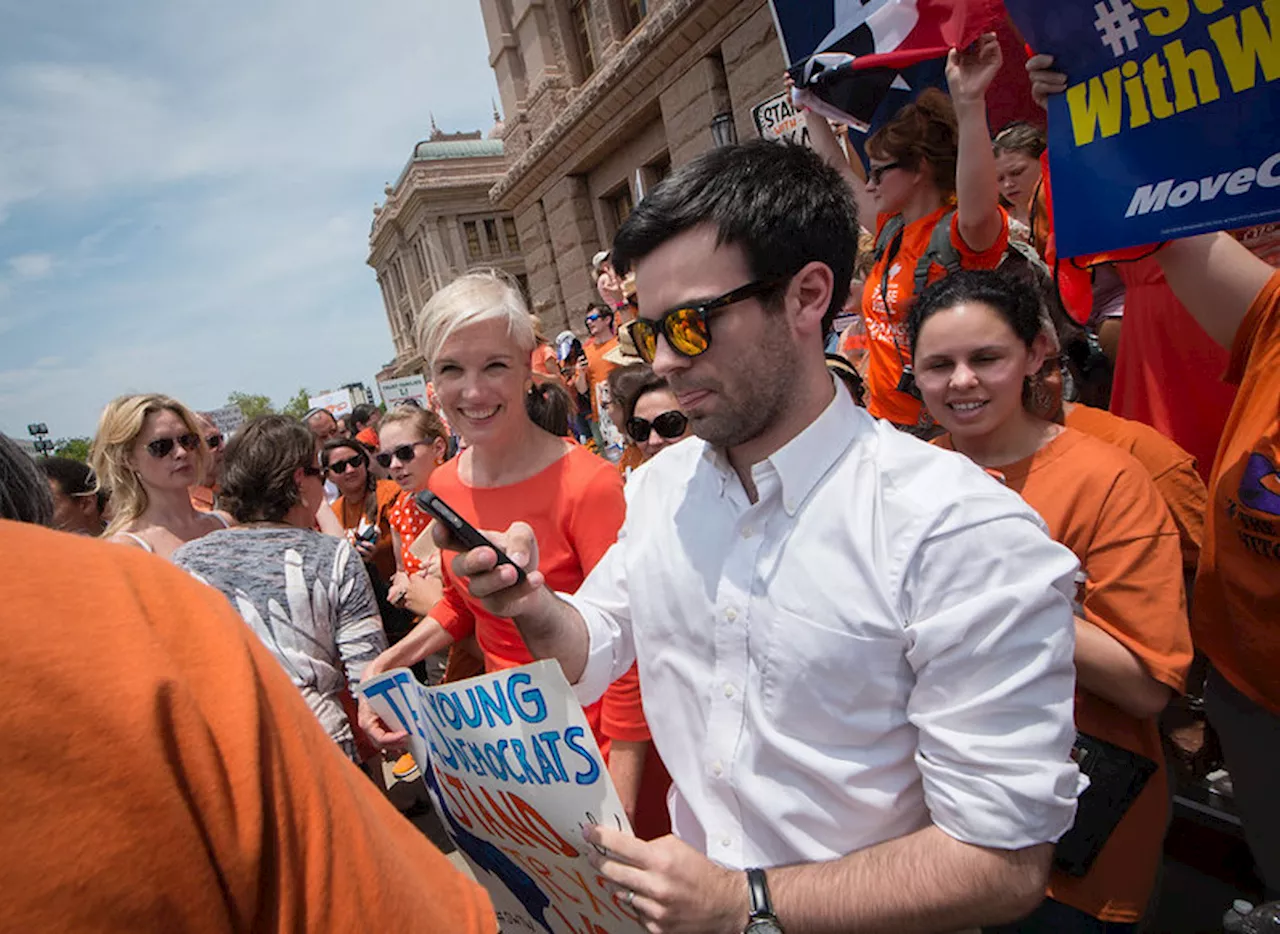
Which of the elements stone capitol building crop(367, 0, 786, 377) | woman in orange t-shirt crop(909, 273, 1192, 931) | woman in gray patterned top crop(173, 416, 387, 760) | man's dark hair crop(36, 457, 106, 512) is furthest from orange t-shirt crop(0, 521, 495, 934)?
stone capitol building crop(367, 0, 786, 377)

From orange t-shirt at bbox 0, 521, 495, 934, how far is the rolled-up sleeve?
804 millimetres

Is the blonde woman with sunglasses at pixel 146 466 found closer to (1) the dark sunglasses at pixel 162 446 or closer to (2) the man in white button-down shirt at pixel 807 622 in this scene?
(1) the dark sunglasses at pixel 162 446

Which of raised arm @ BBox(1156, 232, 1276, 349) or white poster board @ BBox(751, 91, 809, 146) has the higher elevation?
white poster board @ BBox(751, 91, 809, 146)

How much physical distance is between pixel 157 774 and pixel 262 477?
2313 millimetres

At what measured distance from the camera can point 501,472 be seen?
7.32 ft

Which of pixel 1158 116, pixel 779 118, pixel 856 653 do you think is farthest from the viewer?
pixel 779 118

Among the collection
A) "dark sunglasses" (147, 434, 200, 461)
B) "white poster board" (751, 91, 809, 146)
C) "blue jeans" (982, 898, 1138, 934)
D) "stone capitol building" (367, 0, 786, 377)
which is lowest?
"blue jeans" (982, 898, 1138, 934)

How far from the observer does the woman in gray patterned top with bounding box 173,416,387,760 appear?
2.35 meters

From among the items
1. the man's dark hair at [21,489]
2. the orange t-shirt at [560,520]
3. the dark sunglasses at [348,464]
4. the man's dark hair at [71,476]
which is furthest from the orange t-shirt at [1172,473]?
the man's dark hair at [71,476]

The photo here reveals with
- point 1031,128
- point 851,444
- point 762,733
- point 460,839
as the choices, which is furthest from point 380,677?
point 1031,128

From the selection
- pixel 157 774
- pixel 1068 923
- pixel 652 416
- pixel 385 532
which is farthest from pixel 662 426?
pixel 385 532

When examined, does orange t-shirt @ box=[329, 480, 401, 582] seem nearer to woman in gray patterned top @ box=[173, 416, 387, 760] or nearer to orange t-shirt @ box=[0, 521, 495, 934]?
woman in gray patterned top @ box=[173, 416, 387, 760]

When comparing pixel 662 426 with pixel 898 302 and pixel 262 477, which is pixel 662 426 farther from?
pixel 262 477

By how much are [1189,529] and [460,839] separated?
221 cm
